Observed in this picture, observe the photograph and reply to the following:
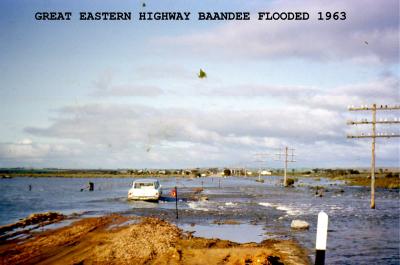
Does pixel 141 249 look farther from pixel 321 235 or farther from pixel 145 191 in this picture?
pixel 145 191

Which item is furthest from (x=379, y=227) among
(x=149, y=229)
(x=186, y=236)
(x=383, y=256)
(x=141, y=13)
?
(x=141, y=13)

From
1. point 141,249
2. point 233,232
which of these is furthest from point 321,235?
point 233,232

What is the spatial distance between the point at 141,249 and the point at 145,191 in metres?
28.9

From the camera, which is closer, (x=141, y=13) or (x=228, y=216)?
(x=141, y=13)

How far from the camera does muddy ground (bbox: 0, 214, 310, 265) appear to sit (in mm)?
14336

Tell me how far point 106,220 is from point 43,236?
6935mm

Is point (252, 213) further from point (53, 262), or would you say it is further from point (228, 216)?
point (53, 262)

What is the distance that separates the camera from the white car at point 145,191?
44312mm

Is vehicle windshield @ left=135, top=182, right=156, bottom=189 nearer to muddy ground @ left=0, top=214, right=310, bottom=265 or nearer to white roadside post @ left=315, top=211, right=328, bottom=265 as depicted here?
muddy ground @ left=0, top=214, right=310, bottom=265

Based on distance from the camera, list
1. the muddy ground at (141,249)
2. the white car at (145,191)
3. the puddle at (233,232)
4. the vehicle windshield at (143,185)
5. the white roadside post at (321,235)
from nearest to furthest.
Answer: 1. the white roadside post at (321,235)
2. the muddy ground at (141,249)
3. the puddle at (233,232)
4. the white car at (145,191)
5. the vehicle windshield at (143,185)

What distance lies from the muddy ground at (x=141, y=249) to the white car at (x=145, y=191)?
2168 cm

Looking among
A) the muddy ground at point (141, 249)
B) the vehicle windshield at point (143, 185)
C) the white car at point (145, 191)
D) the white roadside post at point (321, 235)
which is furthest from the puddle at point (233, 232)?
the vehicle windshield at point (143, 185)

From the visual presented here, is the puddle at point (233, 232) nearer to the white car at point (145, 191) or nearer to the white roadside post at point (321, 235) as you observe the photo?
the white roadside post at point (321, 235)

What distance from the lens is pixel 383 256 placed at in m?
17.7
